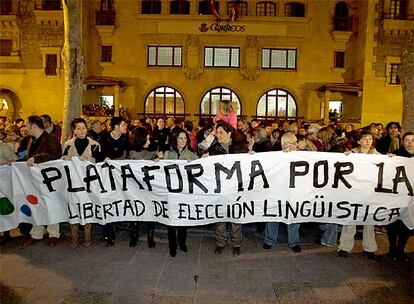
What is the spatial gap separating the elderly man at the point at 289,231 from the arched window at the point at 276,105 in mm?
19355

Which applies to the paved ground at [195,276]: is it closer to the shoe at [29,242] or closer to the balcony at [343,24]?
the shoe at [29,242]

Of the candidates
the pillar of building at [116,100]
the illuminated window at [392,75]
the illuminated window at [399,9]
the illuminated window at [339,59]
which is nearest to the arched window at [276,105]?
the illuminated window at [339,59]

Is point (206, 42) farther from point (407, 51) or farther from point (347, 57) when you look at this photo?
point (407, 51)

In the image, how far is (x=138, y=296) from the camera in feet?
16.8

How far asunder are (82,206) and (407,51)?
9.02m

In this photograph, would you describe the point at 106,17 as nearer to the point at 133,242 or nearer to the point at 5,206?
the point at 5,206

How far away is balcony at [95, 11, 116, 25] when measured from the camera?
25875 millimetres

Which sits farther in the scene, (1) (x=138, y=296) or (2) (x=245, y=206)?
(2) (x=245, y=206)

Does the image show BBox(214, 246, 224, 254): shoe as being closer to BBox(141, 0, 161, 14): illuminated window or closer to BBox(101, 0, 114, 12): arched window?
BBox(141, 0, 161, 14): illuminated window

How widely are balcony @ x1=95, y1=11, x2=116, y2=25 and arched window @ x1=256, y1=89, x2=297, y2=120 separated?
10.8 m

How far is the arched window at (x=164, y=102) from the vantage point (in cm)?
2627

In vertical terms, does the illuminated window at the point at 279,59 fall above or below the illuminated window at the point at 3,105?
above

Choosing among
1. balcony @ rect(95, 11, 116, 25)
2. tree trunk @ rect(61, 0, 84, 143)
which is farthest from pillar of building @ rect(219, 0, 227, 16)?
tree trunk @ rect(61, 0, 84, 143)

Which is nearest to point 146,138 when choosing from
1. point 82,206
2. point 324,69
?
point 82,206
